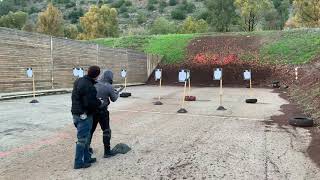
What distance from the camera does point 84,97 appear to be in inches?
278

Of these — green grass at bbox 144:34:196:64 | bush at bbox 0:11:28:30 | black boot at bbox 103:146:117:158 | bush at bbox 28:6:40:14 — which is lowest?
black boot at bbox 103:146:117:158

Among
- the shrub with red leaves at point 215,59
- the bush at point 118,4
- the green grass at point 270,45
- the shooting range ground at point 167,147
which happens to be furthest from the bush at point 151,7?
the shooting range ground at point 167,147

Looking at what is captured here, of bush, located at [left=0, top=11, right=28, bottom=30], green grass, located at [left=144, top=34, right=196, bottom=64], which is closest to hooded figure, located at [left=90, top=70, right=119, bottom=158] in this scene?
green grass, located at [left=144, top=34, right=196, bottom=64]

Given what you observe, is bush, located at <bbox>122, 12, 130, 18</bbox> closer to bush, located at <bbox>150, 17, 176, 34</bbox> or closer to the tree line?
the tree line

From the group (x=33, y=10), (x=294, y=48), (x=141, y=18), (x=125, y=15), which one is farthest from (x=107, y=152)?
(x=33, y=10)

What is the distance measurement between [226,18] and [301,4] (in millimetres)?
13284

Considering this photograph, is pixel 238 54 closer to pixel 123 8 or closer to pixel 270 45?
pixel 270 45

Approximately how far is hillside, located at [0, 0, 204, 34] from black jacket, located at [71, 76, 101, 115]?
8592 centimetres

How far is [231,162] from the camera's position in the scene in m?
7.52

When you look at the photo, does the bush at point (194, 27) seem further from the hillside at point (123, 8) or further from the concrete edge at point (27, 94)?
the concrete edge at point (27, 94)

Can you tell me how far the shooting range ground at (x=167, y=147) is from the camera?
688 cm

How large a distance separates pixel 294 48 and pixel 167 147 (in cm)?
2967

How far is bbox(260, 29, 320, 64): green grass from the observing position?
1329 inches

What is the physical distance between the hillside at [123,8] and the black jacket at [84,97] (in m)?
85.9
